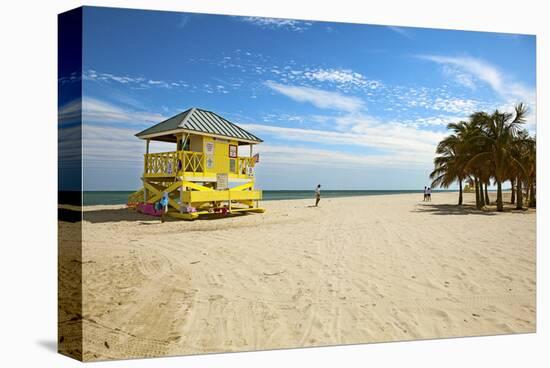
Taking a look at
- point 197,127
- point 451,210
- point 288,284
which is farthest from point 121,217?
point 451,210

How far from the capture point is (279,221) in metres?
7.88

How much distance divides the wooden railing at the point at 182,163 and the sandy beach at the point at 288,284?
0.85 meters

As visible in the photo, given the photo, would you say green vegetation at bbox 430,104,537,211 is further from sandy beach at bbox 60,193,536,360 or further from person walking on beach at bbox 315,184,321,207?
person walking on beach at bbox 315,184,321,207

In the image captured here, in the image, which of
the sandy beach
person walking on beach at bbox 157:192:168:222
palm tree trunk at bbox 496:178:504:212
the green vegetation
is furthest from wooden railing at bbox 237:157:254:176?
palm tree trunk at bbox 496:178:504:212

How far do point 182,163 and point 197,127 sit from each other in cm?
100

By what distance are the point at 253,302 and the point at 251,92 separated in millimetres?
2776

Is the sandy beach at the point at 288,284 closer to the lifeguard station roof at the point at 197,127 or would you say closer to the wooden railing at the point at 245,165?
the wooden railing at the point at 245,165

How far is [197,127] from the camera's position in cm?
684

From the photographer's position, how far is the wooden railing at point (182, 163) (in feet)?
22.0

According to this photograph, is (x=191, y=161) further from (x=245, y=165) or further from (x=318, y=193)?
(x=318, y=193)

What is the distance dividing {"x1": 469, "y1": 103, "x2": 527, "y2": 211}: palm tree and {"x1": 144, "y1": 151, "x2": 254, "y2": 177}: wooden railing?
3827mm

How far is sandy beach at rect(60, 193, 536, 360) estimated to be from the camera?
493 centimetres

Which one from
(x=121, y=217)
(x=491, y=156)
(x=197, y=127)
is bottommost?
(x=121, y=217)

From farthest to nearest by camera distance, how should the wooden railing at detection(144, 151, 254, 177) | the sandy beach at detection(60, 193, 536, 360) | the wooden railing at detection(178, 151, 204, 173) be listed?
the wooden railing at detection(178, 151, 204, 173)
the wooden railing at detection(144, 151, 254, 177)
the sandy beach at detection(60, 193, 536, 360)
